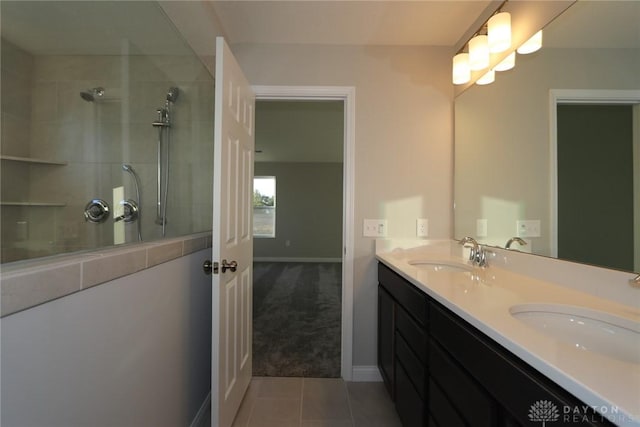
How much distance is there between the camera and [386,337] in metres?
1.63

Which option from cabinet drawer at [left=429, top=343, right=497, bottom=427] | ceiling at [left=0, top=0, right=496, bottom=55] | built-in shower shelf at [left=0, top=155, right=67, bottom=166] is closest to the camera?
cabinet drawer at [left=429, top=343, right=497, bottom=427]

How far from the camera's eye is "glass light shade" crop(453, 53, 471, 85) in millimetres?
1670

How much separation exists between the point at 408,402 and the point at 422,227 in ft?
3.56

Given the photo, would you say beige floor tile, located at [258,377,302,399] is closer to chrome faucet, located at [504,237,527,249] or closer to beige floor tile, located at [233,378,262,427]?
beige floor tile, located at [233,378,262,427]

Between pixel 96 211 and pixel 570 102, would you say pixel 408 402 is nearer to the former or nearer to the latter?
pixel 570 102

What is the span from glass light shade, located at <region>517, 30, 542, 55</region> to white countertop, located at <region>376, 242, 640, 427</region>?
1.08 meters

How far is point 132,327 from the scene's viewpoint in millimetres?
899

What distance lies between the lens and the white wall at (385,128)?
1.89m

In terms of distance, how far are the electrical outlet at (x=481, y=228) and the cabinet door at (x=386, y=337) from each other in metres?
0.69

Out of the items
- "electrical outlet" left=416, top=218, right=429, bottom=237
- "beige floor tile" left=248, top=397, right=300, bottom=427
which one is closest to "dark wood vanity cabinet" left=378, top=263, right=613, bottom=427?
"electrical outlet" left=416, top=218, right=429, bottom=237

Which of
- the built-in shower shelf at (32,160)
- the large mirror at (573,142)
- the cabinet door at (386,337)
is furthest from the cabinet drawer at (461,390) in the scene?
the built-in shower shelf at (32,160)

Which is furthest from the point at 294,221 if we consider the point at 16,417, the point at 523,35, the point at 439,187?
the point at 16,417

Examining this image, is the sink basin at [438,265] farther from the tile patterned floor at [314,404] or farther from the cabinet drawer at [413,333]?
the tile patterned floor at [314,404]

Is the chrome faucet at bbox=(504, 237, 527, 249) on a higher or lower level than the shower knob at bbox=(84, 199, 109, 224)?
lower
